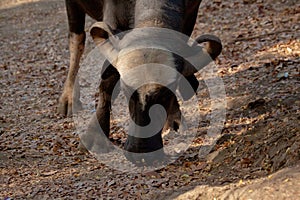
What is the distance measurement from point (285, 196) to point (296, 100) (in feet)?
11.0

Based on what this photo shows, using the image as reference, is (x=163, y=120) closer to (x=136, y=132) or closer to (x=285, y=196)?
(x=136, y=132)

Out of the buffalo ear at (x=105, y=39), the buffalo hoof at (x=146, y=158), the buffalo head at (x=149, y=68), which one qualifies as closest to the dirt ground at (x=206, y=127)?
the buffalo hoof at (x=146, y=158)

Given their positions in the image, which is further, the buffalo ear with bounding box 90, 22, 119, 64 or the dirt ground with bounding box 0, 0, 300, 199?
the buffalo ear with bounding box 90, 22, 119, 64

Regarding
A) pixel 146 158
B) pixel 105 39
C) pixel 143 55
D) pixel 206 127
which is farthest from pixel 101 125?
pixel 143 55

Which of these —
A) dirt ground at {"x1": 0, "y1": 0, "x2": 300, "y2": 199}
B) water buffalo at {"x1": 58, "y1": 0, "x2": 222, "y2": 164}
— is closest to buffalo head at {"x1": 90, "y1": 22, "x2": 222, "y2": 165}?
water buffalo at {"x1": 58, "y1": 0, "x2": 222, "y2": 164}

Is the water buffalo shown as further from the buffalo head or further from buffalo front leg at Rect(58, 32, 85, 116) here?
buffalo front leg at Rect(58, 32, 85, 116)

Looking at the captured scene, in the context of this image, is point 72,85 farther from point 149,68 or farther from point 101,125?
point 149,68

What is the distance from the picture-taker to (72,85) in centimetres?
1038

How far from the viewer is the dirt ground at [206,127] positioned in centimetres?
624

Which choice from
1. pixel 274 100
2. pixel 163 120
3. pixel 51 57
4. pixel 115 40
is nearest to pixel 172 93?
pixel 163 120

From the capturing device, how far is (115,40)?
7148mm

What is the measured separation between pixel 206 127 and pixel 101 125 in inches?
50.7

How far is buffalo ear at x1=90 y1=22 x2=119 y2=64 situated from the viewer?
7.03 meters

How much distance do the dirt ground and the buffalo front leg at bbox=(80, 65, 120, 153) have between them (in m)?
0.21
